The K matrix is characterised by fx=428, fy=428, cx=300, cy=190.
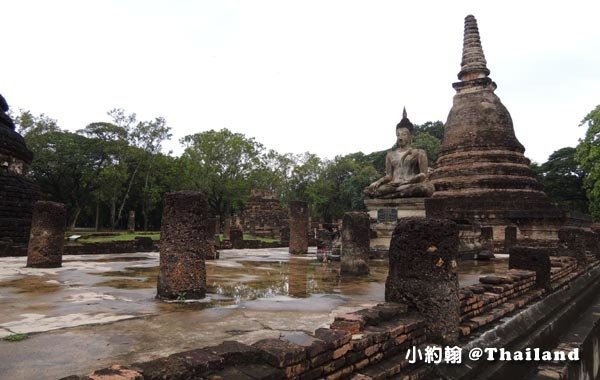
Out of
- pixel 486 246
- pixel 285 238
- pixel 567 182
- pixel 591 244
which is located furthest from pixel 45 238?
pixel 567 182

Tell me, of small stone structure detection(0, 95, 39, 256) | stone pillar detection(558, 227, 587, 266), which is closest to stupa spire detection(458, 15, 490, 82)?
stone pillar detection(558, 227, 587, 266)

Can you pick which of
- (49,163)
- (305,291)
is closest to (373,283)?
(305,291)

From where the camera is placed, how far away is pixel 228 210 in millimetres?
43031

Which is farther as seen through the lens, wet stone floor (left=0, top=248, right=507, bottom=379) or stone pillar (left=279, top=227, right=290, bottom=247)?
stone pillar (left=279, top=227, right=290, bottom=247)

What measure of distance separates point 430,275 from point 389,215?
8418 millimetres

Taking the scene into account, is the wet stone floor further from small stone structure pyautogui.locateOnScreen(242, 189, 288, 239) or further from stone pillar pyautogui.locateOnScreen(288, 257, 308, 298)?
small stone structure pyautogui.locateOnScreen(242, 189, 288, 239)

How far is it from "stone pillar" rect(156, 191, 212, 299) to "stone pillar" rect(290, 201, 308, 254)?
27.3ft

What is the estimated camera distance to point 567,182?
1558 inches

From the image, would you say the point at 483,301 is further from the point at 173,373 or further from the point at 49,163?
the point at 49,163

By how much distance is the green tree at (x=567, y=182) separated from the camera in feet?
128

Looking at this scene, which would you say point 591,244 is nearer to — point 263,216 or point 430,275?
point 430,275

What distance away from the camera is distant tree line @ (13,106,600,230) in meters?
36.2

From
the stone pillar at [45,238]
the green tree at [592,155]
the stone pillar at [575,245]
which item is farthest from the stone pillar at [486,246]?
the green tree at [592,155]

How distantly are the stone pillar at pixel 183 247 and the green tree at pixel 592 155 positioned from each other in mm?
30662
